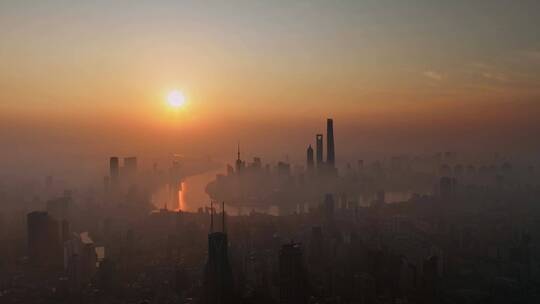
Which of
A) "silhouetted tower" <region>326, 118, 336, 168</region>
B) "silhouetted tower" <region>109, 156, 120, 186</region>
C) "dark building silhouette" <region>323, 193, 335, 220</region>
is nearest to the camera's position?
"dark building silhouette" <region>323, 193, 335, 220</region>

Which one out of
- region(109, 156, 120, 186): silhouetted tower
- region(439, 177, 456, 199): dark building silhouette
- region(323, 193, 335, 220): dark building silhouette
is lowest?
region(323, 193, 335, 220): dark building silhouette

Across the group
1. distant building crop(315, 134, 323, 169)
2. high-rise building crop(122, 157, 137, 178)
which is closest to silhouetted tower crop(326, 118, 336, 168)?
distant building crop(315, 134, 323, 169)

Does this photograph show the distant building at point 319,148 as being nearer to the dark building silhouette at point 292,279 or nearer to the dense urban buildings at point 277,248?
the dense urban buildings at point 277,248

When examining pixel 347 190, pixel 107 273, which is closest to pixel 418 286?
pixel 107 273

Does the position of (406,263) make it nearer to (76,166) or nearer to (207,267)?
(207,267)

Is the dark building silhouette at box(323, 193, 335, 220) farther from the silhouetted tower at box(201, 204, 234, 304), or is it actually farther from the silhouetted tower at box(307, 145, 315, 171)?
the silhouetted tower at box(307, 145, 315, 171)
